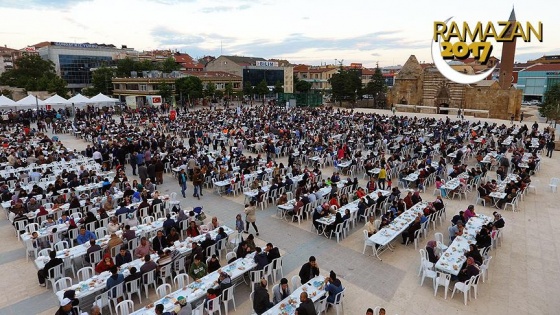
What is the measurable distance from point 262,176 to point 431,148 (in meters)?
10.3

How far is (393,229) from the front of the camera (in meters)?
10.1

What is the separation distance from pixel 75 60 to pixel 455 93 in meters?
81.4

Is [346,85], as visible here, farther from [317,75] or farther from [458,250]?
[458,250]

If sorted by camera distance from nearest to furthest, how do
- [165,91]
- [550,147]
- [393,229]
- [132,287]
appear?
[132,287]
[393,229]
[550,147]
[165,91]

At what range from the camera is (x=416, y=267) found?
9.31 m

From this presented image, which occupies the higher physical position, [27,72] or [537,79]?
[27,72]

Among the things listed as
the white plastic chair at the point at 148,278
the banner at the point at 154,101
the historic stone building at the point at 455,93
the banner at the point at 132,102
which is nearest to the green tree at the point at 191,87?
the banner at the point at 154,101

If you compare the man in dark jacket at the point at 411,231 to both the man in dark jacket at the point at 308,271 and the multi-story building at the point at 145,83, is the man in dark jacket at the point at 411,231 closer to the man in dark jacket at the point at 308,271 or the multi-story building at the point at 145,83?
the man in dark jacket at the point at 308,271

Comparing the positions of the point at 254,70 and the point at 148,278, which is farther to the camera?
the point at 254,70

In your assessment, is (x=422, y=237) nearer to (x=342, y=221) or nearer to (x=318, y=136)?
(x=342, y=221)


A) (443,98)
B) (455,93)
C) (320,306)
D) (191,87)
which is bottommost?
(320,306)

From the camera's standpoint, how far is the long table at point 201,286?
661cm

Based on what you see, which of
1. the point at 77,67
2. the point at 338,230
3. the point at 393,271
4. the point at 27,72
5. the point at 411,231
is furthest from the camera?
the point at 77,67

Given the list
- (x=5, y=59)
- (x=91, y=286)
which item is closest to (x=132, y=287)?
(x=91, y=286)
